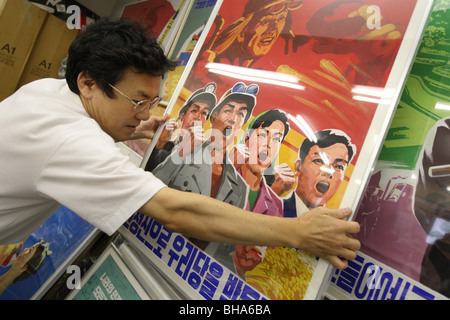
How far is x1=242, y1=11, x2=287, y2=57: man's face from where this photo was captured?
3.33ft

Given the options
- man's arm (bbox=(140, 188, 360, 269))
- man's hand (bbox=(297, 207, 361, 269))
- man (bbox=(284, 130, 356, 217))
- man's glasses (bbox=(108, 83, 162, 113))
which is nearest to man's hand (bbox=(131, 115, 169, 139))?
man's glasses (bbox=(108, 83, 162, 113))

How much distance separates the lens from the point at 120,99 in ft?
3.36

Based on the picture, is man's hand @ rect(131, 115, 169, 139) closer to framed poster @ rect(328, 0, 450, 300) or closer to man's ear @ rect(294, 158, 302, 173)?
man's ear @ rect(294, 158, 302, 173)

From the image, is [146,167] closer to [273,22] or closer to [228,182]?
[228,182]

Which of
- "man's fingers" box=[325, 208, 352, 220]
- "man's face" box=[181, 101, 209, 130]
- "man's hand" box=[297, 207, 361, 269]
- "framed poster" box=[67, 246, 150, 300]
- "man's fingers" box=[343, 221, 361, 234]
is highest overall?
"man's face" box=[181, 101, 209, 130]

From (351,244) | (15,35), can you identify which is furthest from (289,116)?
(15,35)

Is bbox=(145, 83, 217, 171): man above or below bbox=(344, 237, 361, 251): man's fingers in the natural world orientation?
above

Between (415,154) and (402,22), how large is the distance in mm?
366

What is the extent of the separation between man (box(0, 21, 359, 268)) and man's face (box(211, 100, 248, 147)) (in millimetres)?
292

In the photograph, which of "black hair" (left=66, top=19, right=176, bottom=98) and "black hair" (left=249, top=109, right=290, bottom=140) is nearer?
"black hair" (left=249, top=109, right=290, bottom=140)

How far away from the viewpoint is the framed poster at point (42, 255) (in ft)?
4.80

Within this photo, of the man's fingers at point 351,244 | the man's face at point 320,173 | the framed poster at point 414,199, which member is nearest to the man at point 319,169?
the man's face at point 320,173

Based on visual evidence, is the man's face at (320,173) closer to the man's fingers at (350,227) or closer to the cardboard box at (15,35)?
the man's fingers at (350,227)
